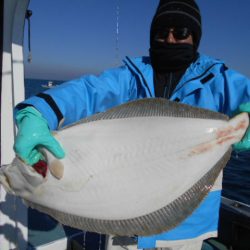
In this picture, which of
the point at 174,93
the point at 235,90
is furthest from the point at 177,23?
the point at 235,90

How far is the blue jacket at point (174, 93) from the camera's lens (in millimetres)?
1886

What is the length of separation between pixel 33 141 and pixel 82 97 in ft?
1.70

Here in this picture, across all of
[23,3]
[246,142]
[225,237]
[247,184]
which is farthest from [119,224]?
[247,184]

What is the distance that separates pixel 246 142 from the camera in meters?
1.84

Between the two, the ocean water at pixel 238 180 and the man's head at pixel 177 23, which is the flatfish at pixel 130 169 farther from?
the ocean water at pixel 238 180

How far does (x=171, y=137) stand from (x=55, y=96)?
0.63 metres

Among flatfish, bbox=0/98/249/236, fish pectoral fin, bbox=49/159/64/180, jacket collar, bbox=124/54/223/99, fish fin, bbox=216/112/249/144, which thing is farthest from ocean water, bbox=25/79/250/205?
fish pectoral fin, bbox=49/159/64/180

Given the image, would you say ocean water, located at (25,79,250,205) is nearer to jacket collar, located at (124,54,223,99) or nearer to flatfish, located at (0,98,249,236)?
jacket collar, located at (124,54,223,99)

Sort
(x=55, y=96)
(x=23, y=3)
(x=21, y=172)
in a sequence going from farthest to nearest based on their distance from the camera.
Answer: (x=23, y=3) < (x=55, y=96) < (x=21, y=172)

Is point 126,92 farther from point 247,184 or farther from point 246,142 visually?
point 247,184

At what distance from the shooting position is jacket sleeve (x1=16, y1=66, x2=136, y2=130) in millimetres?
1733

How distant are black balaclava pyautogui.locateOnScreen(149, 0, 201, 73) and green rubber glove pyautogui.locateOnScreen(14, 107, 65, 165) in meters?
0.93

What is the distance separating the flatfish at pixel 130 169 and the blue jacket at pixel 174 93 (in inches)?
12.4

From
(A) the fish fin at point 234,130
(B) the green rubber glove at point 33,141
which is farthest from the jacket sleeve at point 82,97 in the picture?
(A) the fish fin at point 234,130
